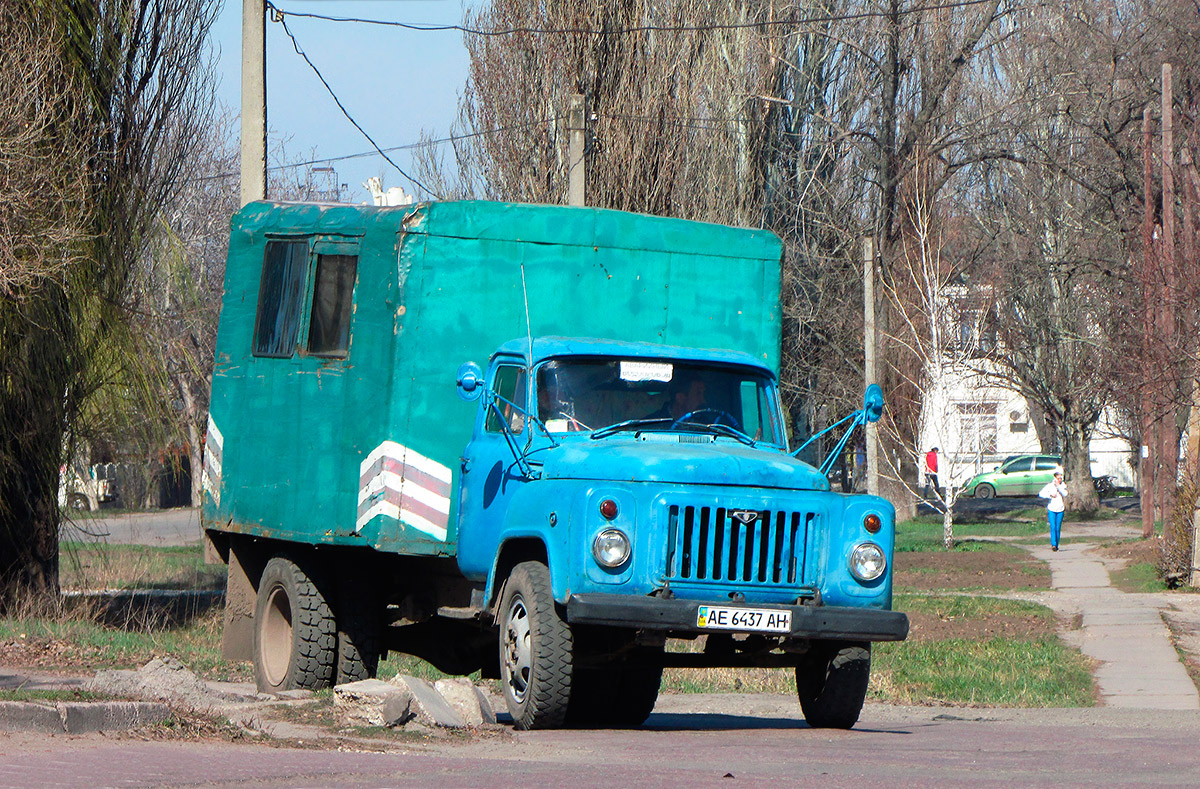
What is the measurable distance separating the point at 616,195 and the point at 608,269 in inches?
771

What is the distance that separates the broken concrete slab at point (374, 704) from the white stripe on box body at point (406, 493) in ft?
4.21

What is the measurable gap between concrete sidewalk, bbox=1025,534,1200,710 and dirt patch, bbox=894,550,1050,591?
0.50 meters

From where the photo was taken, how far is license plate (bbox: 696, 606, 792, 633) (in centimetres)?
848

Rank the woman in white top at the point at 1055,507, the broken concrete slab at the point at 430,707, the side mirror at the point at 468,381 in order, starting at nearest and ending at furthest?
1. the broken concrete slab at the point at 430,707
2. the side mirror at the point at 468,381
3. the woman in white top at the point at 1055,507

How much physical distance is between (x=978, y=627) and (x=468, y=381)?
1204 centimetres

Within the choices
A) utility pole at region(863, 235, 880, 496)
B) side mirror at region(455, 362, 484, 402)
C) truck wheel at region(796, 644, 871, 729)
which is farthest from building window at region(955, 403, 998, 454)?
side mirror at region(455, 362, 484, 402)

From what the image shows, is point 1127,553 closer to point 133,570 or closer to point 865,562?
point 133,570

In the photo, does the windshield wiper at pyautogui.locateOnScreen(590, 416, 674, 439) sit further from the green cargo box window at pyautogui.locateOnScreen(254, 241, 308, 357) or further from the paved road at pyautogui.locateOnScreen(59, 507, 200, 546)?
the paved road at pyautogui.locateOnScreen(59, 507, 200, 546)

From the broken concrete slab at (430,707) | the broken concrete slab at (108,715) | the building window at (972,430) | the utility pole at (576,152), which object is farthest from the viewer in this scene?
the building window at (972,430)

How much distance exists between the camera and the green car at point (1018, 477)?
5894cm

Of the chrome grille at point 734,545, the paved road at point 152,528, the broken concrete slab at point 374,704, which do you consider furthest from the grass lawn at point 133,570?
the chrome grille at point 734,545

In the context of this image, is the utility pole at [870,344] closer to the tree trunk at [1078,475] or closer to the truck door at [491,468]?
the tree trunk at [1078,475]

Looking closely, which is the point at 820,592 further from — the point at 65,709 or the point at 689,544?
the point at 65,709

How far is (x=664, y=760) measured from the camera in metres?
7.98
